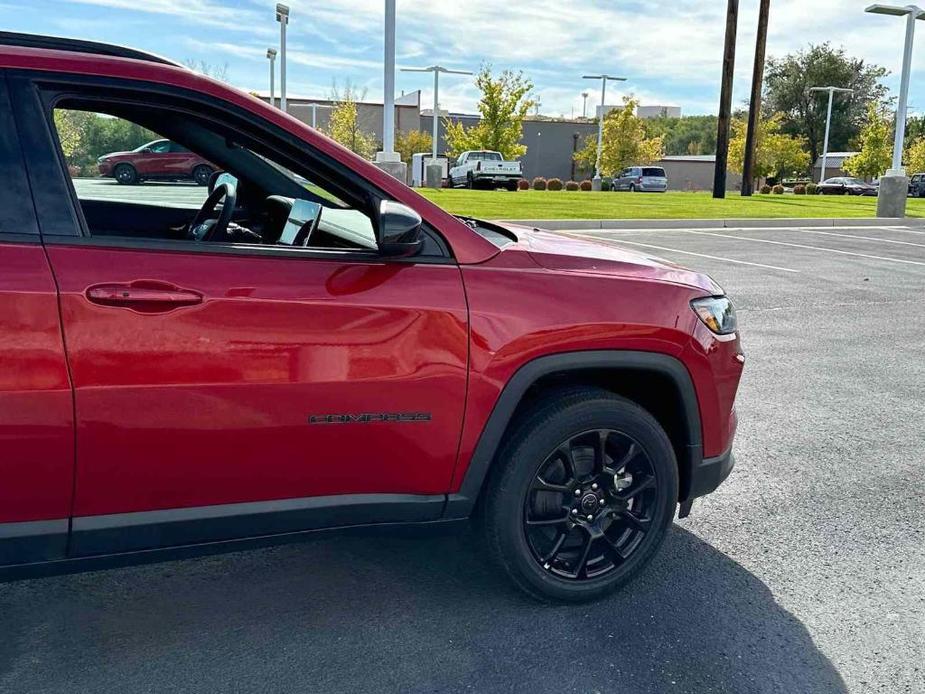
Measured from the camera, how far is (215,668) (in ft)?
8.92

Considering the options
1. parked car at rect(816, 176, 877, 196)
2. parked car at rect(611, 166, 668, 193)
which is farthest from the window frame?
parked car at rect(816, 176, 877, 196)

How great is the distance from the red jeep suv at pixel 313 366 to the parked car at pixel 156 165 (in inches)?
3.3

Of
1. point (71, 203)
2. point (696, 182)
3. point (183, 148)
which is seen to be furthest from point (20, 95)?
point (696, 182)

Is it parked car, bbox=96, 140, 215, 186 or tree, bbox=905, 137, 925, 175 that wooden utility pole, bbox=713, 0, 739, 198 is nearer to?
parked car, bbox=96, 140, 215, 186

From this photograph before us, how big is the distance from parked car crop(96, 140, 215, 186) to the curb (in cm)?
1227

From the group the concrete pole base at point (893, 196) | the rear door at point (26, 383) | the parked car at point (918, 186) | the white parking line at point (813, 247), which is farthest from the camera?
the parked car at point (918, 186)

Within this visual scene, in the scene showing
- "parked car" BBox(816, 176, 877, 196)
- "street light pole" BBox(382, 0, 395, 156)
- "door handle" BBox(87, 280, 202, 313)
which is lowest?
"door handle" BBox(87, 280, 202, 313)

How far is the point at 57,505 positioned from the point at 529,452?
143 centimetres

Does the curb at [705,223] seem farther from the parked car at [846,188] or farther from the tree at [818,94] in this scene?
the tree at [818,94]

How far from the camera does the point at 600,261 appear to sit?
316 centimetres

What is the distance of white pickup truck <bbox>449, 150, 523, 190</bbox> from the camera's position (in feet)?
133

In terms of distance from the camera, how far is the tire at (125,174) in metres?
3.05

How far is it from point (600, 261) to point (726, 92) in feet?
102

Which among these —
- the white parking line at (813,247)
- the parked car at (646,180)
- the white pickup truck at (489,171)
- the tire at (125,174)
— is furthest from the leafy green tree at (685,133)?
the tire at (125,174)
